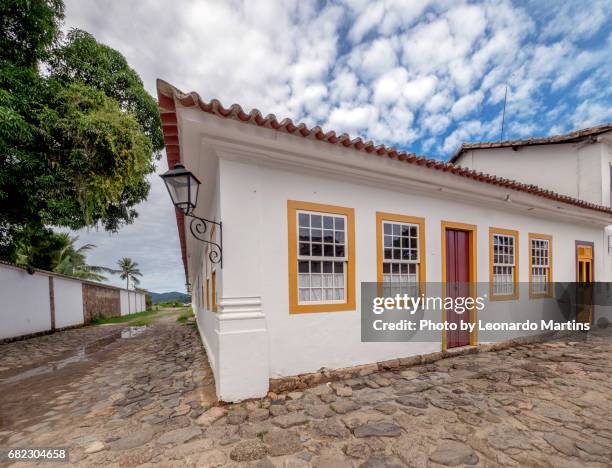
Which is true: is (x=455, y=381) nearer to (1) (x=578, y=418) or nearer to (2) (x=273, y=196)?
(1) (x=578, y=418)

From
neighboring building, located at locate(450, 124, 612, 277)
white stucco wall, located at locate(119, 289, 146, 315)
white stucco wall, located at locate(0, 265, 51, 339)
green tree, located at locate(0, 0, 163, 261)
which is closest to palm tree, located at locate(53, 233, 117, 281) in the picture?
white stucco wall, located at locate(119, 289, 146, 315)

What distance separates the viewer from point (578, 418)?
10.5 feet

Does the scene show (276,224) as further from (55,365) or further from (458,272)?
(55,365)

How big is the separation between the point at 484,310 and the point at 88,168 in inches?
444

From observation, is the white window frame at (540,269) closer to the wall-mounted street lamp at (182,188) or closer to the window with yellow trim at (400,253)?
the window with yellow trim at (400,253)

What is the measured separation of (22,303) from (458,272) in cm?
1567

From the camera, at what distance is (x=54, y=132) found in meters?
7.84

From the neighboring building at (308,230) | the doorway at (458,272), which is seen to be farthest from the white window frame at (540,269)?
the doorway at (458,272)

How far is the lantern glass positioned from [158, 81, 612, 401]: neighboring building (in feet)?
1.20

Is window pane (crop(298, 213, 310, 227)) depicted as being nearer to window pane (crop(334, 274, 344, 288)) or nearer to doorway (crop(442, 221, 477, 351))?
window pane (crop(334, 274, 344, 288))

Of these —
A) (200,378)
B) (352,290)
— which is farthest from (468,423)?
(200,378)

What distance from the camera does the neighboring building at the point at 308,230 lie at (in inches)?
145

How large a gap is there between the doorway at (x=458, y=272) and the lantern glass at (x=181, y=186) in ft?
15.7

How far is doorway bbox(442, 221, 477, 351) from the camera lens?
570 centimetres
